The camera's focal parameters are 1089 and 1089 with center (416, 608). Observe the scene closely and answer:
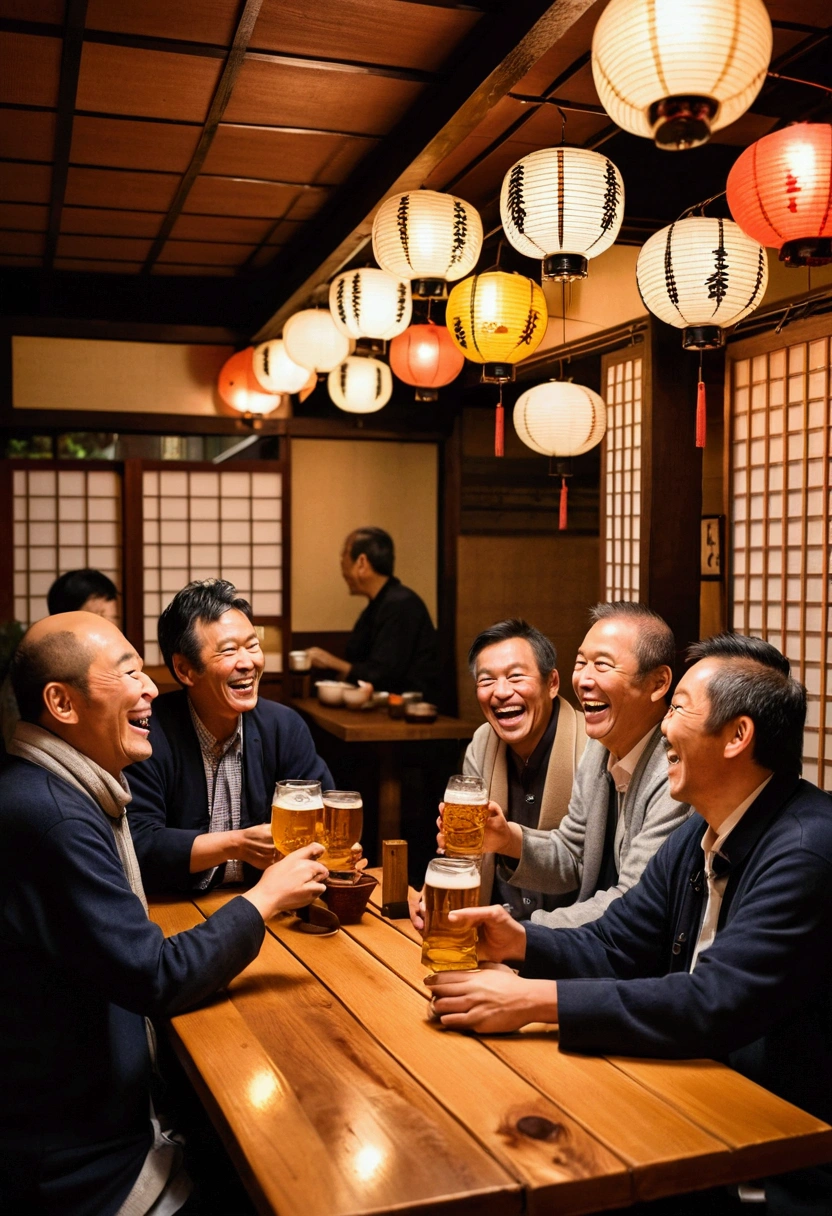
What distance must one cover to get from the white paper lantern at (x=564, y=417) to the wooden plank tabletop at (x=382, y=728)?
1.98m

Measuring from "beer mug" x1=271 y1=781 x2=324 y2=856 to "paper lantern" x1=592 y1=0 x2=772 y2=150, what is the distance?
1805 mm

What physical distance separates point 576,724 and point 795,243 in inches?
70.8

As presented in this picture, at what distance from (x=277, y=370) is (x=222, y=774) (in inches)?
184

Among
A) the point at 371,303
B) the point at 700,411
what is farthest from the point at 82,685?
the point at 371,303

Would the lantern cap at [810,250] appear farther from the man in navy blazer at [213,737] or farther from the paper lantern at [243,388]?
the paper lantern at [243,388]

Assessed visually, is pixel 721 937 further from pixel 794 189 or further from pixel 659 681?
pixel 794 189

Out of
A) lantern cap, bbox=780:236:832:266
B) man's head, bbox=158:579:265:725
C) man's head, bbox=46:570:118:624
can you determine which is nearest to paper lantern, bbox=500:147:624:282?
lantern cap, bbox=780:236:832:266

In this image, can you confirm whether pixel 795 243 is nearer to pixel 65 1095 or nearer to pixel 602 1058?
pixel 602 1058

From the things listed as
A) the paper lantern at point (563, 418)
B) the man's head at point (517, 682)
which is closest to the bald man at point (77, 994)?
the man's head at point (517, 682)

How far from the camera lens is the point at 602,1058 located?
209 centimetres

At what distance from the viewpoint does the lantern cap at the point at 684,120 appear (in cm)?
257

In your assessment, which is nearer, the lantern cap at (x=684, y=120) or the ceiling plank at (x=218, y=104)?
the lantern cap at (x=684, y=120)

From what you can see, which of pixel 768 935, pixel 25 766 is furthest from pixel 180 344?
pixel 768 935

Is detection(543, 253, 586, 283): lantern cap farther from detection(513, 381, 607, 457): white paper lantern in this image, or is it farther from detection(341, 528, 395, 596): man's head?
detection(341, 528, 395, 596): man's head
